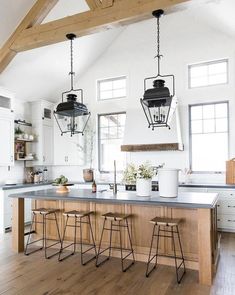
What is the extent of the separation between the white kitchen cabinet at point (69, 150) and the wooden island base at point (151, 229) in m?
2.45

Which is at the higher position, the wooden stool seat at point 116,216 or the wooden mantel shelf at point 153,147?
the wooden mantel shelf at point 153,147

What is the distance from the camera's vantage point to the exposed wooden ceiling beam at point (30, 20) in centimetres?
460

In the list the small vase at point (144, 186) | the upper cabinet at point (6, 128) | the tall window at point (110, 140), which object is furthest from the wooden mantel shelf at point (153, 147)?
the upper cabinet at point (6, 128)

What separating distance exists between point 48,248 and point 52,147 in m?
3.36

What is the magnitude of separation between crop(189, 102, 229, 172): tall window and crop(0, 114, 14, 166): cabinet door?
12.9 ft

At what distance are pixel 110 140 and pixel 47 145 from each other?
5.29 ft

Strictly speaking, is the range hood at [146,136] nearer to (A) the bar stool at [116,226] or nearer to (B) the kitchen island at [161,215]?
(B) the kitchen island at [161,215]

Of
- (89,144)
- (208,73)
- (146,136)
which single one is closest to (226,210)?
(146,136)

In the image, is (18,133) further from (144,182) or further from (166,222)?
(166,222)

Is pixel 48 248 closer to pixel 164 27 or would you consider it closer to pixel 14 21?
pixel 14 21

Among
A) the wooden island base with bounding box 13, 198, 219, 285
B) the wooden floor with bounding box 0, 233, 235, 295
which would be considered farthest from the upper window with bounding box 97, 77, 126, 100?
the wooden floor with bounding box 0, 233, 235, 295

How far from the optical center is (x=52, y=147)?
24.4 ft

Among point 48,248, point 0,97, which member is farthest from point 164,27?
point 48,248

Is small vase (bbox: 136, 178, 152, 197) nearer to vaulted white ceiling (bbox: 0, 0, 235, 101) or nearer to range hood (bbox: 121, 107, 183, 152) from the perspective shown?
range hood (bbox: 121, 107, 183, 152)
